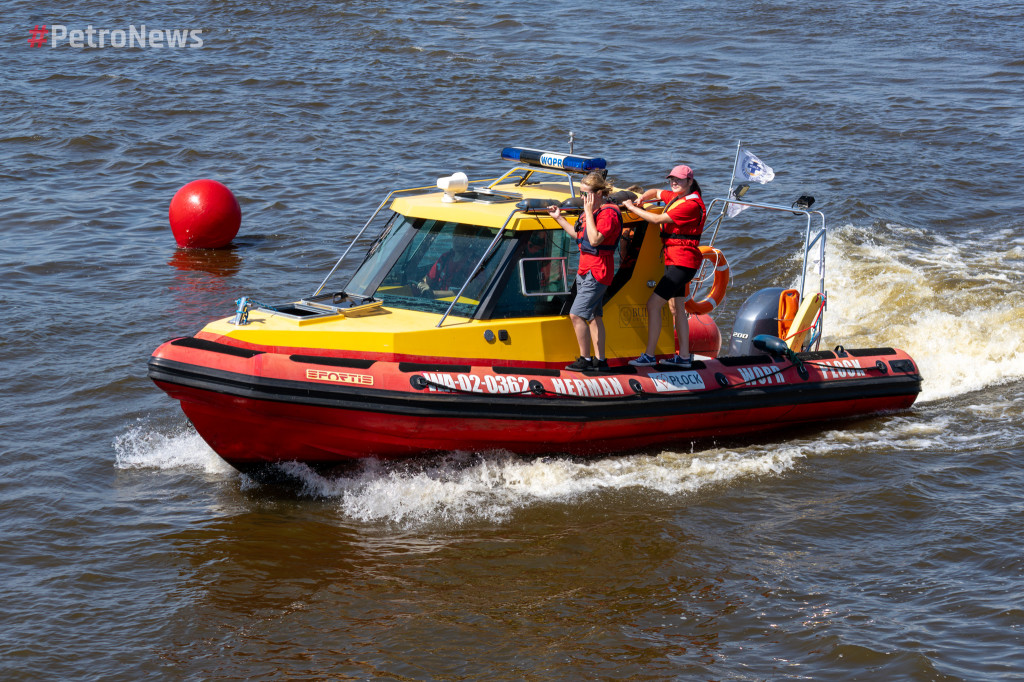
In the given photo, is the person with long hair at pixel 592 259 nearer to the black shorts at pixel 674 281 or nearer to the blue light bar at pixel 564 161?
the blue light bar at pixel 564 161

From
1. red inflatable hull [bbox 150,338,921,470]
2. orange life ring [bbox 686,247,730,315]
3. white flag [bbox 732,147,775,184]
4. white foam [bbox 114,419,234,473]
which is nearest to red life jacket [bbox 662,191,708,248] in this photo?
orange life ring [bbox 686,247,730,315]

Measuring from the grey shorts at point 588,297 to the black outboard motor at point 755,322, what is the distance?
2144mm

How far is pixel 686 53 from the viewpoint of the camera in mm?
22188

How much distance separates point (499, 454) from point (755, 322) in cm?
296

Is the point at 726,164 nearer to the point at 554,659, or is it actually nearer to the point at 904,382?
the point at 904,382

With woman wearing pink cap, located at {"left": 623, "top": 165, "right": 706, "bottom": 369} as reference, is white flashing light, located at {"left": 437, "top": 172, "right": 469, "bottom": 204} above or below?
above

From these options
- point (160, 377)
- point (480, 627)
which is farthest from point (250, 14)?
point (480, 627)

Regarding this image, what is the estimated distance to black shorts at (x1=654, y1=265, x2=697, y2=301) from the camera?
7980mm

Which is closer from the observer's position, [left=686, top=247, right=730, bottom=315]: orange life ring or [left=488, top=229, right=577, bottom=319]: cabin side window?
[left=488, top=229, right=577, bottom=319]: cabin side window

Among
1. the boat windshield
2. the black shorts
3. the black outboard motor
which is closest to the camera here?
the boat windshield

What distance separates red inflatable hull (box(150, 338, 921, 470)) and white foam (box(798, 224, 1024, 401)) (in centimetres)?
246

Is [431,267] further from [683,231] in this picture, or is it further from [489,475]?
[683,231]

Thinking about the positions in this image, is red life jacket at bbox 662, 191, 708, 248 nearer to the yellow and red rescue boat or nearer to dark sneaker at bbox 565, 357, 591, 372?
the yellow and red rescue boat

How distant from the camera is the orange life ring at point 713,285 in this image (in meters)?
8.75
